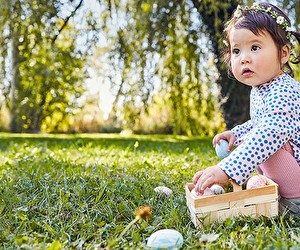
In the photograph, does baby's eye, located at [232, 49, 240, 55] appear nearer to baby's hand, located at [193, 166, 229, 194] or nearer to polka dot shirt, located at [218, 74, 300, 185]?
polka dot shirt, located at [218, 74, 300, 185]

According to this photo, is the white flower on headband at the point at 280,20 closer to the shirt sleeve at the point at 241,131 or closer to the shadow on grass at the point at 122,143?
the shirt sleeve at the point at 241,131

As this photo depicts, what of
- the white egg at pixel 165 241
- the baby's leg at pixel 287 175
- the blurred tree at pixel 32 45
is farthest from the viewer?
the blurred tree at pixel 32 45

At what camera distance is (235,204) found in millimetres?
1548

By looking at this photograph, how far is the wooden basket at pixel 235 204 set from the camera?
1517mm

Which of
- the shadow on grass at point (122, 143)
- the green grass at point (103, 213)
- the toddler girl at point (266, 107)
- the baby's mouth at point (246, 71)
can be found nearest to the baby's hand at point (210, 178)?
the toddler girl at point (266, 107)

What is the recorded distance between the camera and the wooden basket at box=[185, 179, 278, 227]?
1.52 metres

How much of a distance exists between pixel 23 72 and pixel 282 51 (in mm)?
5190

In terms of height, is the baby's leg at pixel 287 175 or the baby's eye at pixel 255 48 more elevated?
the baby's eye at pixel 255 48

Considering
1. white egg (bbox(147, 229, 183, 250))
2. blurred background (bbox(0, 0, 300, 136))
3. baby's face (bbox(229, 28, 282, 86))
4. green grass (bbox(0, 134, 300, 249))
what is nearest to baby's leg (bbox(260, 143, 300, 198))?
green grass (bbox(0, 134, 300, 249))

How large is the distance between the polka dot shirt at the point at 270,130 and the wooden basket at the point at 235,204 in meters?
0.05

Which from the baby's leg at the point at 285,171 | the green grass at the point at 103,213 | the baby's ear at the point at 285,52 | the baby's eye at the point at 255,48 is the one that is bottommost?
the green grass at the point at 103,213

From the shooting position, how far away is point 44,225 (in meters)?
1.55

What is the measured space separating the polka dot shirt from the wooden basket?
0.05 metres

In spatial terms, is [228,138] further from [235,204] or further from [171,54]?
[171,54]
